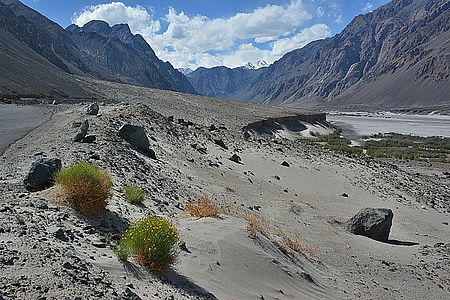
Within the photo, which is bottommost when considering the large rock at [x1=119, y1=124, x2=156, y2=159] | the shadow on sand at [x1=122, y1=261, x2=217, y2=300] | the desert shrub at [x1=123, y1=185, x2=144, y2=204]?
the shadow on sand at [x1=122, y1=261, x2=217, y2=300]

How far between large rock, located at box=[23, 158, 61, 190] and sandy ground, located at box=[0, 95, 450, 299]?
0.34 m

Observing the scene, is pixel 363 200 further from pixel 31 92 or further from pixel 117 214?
pixel 31 92

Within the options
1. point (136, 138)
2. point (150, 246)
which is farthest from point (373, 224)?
point (136, 138)

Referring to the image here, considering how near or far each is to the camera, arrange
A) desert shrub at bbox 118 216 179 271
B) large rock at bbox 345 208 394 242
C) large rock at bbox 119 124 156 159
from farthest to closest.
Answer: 1. large rock at bbox 119 124 156 159
2. large rock at bbox 345 208 394 242
3. desert shrub at bbox 118 216 179 271

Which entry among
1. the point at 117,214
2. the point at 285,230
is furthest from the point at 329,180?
the point at 117,214

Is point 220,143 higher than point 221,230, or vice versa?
point 221,230

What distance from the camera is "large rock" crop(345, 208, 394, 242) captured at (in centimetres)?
1389

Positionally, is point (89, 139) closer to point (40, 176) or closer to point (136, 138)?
point (136, 138)

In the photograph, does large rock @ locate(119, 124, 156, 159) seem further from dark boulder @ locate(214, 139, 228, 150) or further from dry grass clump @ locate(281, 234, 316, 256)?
dark boulder @ locate(214, 139, 228, 150)

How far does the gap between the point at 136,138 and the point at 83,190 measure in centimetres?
957

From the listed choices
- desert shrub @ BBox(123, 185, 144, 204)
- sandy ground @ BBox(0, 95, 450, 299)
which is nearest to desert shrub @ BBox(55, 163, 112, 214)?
sandy ground @ BBox(0, 95, 450, 299)

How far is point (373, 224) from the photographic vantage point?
13.8 metres

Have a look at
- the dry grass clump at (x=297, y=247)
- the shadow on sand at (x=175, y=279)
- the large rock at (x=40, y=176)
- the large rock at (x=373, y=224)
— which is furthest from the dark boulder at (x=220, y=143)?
the shadow on sand at (x=175, y=279)

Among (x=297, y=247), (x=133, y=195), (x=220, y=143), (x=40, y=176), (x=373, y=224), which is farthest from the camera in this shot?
(x=220, y=143)
